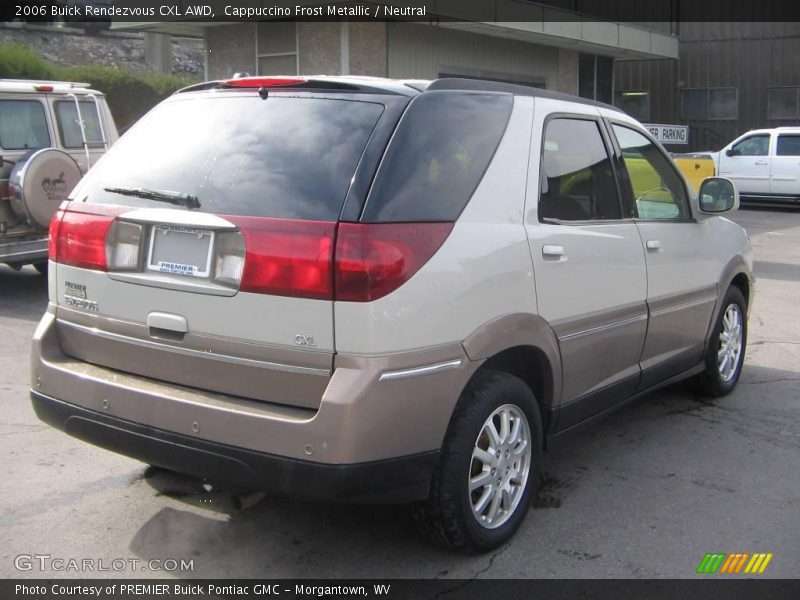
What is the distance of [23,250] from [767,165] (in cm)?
1721

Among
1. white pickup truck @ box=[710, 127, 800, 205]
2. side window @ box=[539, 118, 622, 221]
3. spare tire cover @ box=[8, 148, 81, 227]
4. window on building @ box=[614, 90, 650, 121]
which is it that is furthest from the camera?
window on building @ box=[614, 90, 650, 121]

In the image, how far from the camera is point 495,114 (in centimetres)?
394

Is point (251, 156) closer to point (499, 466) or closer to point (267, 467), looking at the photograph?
point (267, 467)

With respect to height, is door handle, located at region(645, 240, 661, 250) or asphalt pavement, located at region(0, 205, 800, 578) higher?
door handle, located at region(645, 240, 661, 250)

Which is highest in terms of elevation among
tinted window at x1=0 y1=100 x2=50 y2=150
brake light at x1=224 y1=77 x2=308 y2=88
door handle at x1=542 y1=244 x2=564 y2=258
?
tinted window at x1=0 y1=100 x2=50 y2=150

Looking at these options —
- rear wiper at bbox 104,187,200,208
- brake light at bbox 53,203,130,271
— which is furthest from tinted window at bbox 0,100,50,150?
rear wiper at bbox 104,187,200,208

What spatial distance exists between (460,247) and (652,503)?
1.74 metres

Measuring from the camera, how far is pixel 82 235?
3773 mm

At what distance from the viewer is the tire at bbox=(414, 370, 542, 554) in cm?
356

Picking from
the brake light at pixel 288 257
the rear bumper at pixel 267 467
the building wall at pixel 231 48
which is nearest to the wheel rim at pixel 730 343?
the rear bumper at pixel 267 467

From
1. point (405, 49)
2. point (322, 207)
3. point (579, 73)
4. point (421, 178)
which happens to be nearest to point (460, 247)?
point (421, 178)

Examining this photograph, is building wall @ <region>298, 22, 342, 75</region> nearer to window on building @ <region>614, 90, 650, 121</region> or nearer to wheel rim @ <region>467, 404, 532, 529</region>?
wheel rim @ <region>467, 404, 532, 529</region>

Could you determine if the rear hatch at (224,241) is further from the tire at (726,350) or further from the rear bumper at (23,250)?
the rear bumper at (23,250)

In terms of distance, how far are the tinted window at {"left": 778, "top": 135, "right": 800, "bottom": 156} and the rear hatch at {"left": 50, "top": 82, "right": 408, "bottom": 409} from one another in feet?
64.7
